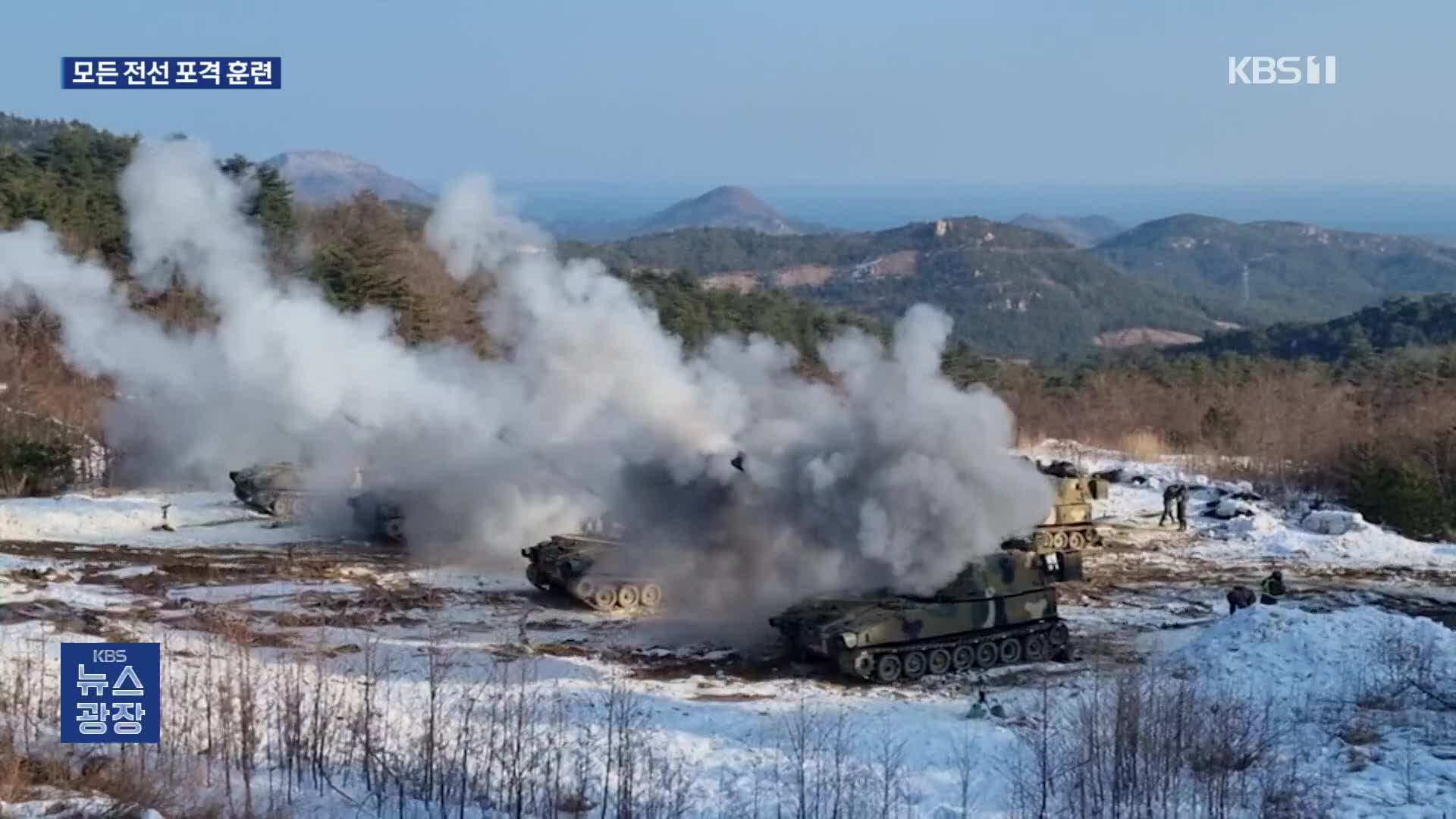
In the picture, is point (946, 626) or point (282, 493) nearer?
point (946, 626)

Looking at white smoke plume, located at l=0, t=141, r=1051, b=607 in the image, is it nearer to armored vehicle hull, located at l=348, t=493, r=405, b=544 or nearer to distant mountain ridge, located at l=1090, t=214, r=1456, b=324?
armored vehicle hull, located at l=348, t=493, r=405, b=544

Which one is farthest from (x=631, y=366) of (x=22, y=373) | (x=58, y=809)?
(x=22, y=373)

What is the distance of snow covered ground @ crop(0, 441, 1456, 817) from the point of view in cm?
1155

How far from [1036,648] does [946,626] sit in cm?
150

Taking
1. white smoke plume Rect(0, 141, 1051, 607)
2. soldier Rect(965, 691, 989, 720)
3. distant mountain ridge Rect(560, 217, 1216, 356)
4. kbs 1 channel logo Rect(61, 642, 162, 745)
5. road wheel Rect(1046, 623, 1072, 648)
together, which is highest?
distant mountain ridge Rect(560, 217, 1216, 356)

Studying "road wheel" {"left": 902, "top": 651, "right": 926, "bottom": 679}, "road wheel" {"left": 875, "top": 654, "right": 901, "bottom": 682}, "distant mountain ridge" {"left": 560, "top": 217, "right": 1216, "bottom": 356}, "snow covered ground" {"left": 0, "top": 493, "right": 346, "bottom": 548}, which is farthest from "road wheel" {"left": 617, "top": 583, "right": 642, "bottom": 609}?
"distant mountain ridge" {"left": 560, "top": 217, "right": 1216, "bottom": 356}

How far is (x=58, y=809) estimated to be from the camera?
9.72 metres

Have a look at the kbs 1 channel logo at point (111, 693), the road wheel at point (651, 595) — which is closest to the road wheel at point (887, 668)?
the road wheel at point (651, 595)

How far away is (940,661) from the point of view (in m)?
16.3

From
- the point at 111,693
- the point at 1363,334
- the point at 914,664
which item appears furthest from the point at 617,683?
the point at 1363,334

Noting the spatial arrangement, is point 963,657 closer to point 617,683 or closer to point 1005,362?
point 617,683

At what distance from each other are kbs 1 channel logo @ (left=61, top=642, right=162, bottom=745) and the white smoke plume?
7.46 meters

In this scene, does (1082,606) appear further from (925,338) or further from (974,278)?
(974,278)

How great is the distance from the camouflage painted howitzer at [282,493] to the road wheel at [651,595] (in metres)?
8.70
